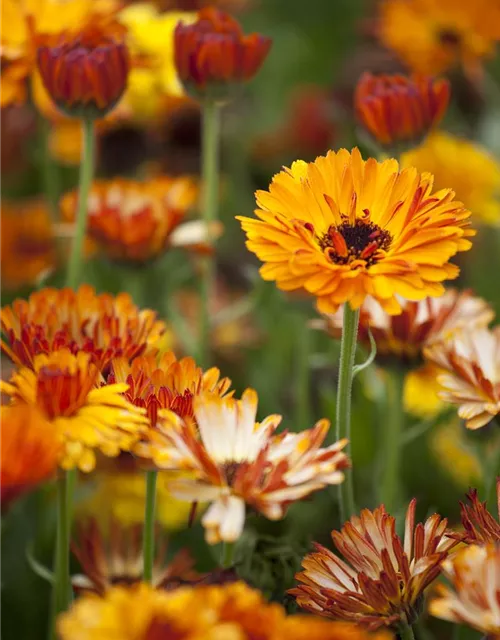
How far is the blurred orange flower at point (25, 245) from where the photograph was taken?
99 cm

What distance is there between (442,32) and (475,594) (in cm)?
74

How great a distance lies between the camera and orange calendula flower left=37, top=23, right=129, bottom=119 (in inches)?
23.8

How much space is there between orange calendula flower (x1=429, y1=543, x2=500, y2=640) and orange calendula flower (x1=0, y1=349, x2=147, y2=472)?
0.14 m

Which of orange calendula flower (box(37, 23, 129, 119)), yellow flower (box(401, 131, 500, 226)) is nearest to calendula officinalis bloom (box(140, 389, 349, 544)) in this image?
orange calendula flower (box(37, 23, 129, 119))

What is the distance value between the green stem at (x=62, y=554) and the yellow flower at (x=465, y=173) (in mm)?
534

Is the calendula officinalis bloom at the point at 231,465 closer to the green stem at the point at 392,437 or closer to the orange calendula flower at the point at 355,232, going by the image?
the orange calendula flower at the point at 355,232

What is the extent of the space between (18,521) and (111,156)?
20.9 inches

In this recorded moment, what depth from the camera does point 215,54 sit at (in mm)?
650

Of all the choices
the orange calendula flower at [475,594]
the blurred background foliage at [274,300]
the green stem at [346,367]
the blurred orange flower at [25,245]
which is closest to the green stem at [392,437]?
the blurred background foliage at [274,300]

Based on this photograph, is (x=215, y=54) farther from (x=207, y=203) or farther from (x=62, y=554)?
(x=62, y=554)

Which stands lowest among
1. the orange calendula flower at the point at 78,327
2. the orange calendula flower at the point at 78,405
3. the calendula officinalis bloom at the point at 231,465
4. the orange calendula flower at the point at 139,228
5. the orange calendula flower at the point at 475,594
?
the orange calendula flower at the point at 475,594

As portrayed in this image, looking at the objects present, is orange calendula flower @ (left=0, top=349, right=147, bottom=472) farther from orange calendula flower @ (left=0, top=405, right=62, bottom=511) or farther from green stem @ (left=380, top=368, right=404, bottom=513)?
green stem @ (left=380, top=368, right=404, bottom=513)

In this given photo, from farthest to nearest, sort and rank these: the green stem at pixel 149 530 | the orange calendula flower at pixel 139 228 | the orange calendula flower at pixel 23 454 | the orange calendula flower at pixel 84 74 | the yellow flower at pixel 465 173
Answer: the yellow flower at pixel 465 173, the orange calendula flower at pixel 139 228, the orange calendula flower at pixel 84 74, the green stem at pixel 149 530, the orange calendula flower at pixel 23 454

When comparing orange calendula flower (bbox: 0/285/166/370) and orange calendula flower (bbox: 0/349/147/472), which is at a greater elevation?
orange calendula flower (bbox: 0/285/166/370)
